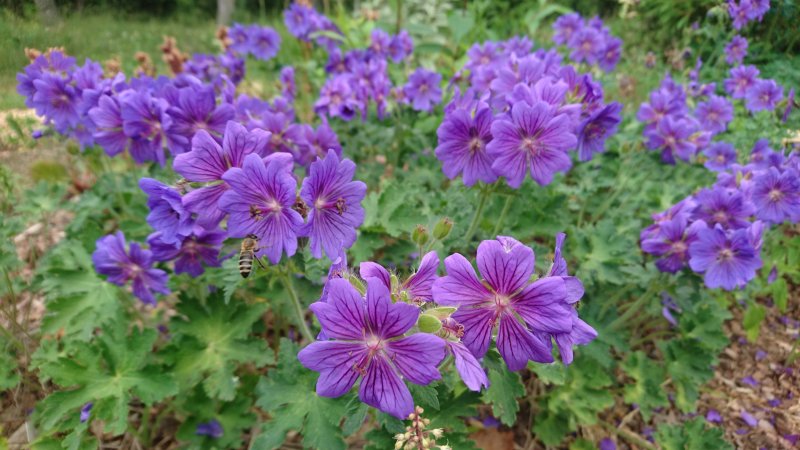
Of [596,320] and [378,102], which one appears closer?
[596,320]

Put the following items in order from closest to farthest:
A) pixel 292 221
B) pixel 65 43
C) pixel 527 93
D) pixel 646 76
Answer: pixel 292 221 < pixel 527 93 < pixel 65 43 < pixel 646 76

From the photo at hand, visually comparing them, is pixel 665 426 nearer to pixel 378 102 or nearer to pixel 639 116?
pixel 639 116

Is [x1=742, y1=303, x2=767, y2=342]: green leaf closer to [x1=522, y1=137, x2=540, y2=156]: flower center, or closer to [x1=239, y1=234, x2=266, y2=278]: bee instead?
[x1=522, y1=137, x2=540, y2=156]: flower center

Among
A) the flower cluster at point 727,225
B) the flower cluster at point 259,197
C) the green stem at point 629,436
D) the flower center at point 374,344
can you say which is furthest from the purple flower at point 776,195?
the flower center at point 374,344

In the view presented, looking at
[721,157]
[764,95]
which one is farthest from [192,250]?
[764,95]

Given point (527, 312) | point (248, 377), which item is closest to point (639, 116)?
point (527, 312)

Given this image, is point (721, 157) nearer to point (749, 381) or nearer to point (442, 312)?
point (749, 381)

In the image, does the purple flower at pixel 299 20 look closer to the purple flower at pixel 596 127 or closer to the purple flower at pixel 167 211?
the purple flower at pixel 596 127

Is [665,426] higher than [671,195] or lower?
lower
